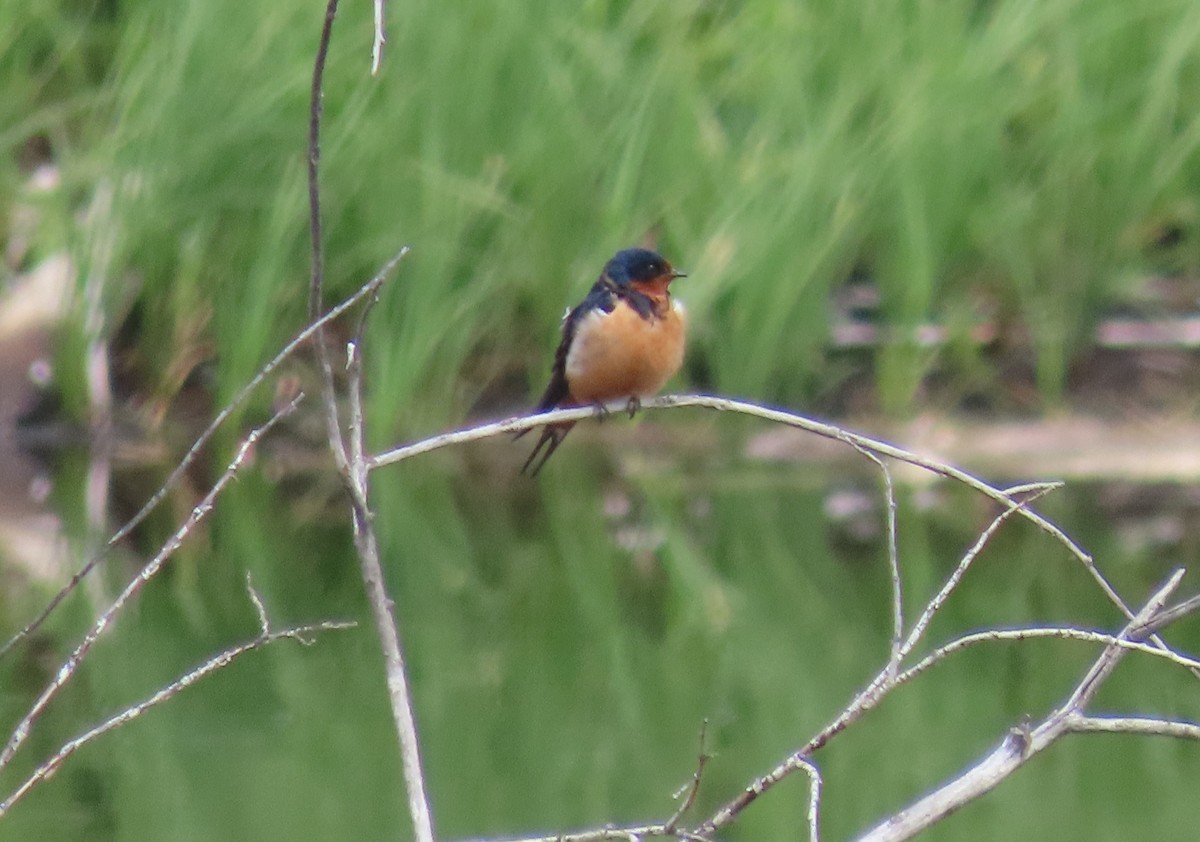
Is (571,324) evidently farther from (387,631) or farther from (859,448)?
(387,631)

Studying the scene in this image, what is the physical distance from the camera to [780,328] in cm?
641

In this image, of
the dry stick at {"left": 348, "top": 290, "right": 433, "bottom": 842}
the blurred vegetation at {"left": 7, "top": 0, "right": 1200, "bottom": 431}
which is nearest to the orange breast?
the blurred vegetation at {"left": 7, "top": 0, "right": 1200, "bottom": 431}

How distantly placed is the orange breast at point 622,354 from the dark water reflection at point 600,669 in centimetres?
76

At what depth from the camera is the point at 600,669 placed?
5.02 metres

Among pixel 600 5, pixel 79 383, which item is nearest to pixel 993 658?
pixel 600 5

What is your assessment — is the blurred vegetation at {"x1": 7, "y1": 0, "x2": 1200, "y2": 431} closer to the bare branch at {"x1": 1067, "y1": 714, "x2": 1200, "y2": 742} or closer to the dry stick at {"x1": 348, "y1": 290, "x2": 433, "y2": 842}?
the dry stick at {"x1": 348, "y1": 290, "x2": 433, "y2": 842}

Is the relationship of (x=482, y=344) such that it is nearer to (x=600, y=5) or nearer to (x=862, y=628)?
(x=600, y=5)

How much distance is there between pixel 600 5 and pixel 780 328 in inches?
46.4

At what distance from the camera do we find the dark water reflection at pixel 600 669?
13.5 feet

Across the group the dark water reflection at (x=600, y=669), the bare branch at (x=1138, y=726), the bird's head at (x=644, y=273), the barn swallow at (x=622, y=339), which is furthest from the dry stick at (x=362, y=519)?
the bird's head at (x=644, y=273)

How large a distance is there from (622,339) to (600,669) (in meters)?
1.09

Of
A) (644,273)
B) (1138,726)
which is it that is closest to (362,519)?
(1138,726)

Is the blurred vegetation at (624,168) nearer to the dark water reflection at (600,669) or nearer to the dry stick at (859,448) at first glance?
the dark water reflection at (600,669)

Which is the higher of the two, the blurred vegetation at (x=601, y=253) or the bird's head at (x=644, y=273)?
the blurred vegetation at (x=601, y=253)
